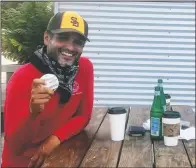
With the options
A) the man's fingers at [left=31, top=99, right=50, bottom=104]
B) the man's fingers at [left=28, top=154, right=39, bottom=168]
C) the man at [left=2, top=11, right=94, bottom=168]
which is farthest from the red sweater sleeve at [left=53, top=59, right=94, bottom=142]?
the man's fingers at [left=31, top=99, right=50, bottom=104]

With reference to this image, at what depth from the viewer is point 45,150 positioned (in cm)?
106

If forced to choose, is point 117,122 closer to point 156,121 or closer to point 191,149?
point 156,121

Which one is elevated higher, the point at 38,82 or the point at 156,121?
the point at 38,82

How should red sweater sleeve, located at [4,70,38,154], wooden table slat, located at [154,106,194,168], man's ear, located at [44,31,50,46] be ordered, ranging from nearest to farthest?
wooden table slat, located at [154,106,194,168] → red sweater sleeve, located at [4,70,38,154] → man's ear, located at [44,31,50,46]

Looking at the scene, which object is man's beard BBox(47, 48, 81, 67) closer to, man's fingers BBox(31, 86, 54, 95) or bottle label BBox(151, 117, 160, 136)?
man's fingers BBox(31, 86, 54, 95)

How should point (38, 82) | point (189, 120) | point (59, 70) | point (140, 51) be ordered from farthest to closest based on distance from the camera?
point (189, 120) < point (140, 51) < point (59, 70) < point (38, 82)

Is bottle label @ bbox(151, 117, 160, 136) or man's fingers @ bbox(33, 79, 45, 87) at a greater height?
man's fingers @ bbox(33, 79, 45, 87)

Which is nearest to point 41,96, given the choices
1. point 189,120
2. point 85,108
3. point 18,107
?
point 18,107

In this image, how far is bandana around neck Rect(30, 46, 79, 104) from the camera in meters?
1.08

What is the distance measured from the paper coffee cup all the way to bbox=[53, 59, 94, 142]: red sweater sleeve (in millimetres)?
335

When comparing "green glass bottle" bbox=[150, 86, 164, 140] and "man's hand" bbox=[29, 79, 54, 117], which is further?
"green glass bottle" bbox=[150, 86, 164, 140]

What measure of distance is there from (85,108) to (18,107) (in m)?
0.33

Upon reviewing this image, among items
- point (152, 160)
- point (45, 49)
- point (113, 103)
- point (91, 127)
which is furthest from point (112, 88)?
point (152, 160)

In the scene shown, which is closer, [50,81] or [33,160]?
[50,81]
